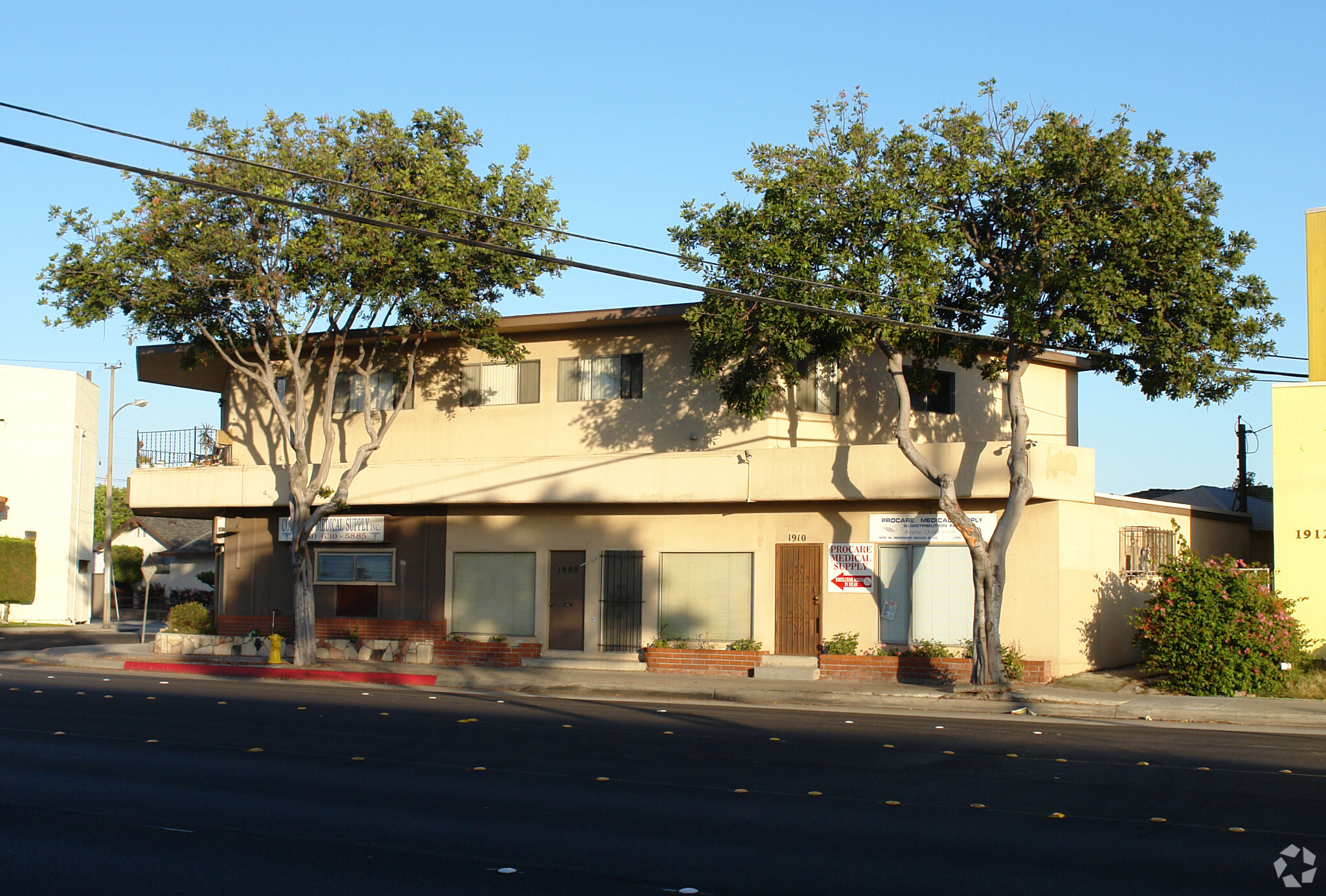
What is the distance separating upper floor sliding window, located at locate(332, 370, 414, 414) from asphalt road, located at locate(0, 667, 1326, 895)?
44.2 ft

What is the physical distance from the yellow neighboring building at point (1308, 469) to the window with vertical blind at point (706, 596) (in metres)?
9.87

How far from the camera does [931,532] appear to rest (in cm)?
2338

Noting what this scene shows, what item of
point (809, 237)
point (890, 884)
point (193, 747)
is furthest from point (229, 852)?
point (809, 237)

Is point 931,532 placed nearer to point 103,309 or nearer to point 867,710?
point 867,710

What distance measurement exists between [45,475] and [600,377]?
104ft

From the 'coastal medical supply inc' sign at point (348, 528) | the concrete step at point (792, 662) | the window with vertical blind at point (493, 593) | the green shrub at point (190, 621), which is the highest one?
the 'coastal medical supply inc' sign at point (348, 528)

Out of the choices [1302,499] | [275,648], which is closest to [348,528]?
[275,648]

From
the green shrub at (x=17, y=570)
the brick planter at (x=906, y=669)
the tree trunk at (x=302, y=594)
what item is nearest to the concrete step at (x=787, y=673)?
the brick planter at (x=906, y=669)

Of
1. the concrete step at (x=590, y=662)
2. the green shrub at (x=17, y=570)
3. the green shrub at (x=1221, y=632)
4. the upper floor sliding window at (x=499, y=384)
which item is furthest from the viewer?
the green shrub at (x=17, y=570)

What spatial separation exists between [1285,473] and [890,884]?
56.4 ft

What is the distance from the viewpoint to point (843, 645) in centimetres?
2344

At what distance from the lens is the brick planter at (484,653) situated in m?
25.6

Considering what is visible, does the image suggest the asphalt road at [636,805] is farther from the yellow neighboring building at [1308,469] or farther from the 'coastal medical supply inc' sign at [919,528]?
the 'coastal medical supply inc' sign at [919,528]

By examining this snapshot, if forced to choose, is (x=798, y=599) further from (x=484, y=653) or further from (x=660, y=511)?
(x=484, y=653)
